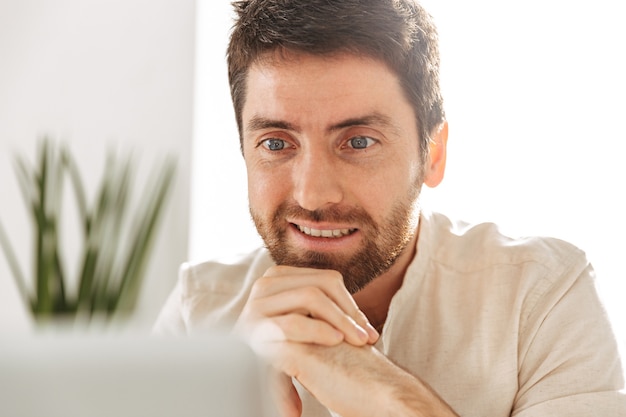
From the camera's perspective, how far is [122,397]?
1.06ft

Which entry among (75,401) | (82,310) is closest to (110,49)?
(82,310)

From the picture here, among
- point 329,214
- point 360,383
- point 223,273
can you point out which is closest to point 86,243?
point 223,273

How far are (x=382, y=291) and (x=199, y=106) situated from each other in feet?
6.98

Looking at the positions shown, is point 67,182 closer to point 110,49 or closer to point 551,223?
point 110,49

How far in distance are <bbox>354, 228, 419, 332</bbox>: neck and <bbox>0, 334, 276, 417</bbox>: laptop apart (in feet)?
4.62

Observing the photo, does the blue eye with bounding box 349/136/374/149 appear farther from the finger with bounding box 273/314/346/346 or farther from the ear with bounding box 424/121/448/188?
the finger with bounding box 273/314/346/346

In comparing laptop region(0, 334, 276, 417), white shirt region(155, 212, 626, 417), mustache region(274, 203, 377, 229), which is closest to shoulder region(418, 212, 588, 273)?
white shirt region(155, 212, 626, 417)

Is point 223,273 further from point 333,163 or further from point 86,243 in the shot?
point 86,243

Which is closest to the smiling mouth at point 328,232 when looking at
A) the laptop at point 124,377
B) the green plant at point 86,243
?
the laptop at point 124,377

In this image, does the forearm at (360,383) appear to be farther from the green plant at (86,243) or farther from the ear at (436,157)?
the green plant at (86,243)

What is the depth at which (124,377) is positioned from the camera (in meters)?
0.33

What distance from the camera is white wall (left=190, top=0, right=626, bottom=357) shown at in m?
2.70

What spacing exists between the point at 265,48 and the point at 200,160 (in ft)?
6.69

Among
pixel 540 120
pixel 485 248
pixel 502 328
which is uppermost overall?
pixel 540 120
